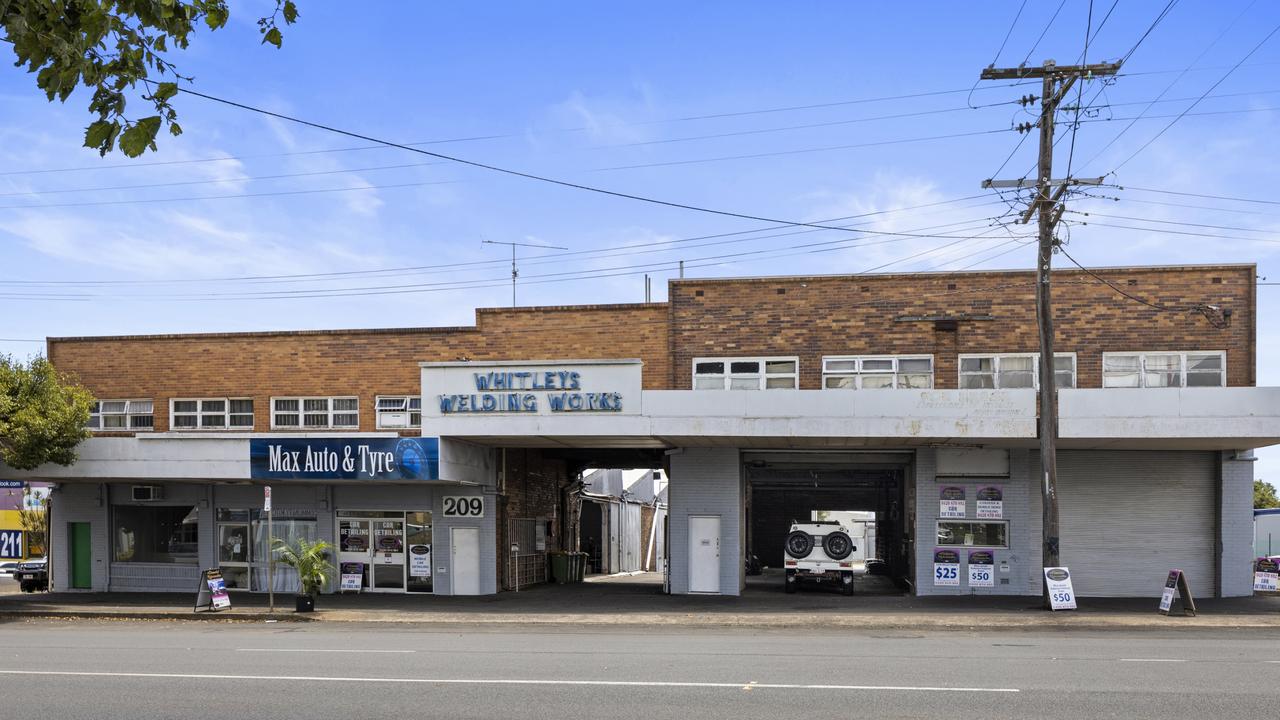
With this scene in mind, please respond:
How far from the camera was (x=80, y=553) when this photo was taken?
97.3ft

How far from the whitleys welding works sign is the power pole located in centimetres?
779

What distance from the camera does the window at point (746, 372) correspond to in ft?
85.4

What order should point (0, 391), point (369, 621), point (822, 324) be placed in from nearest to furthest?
point (369, 621), point (0, 391), point (822, 324)

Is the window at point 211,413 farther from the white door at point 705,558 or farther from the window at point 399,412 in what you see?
the white door at point 705,558

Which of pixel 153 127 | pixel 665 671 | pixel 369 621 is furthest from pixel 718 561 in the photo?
pixel 153 127

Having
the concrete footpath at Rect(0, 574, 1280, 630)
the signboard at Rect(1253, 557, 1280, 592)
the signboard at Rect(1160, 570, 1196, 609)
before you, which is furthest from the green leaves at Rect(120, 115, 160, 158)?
the signboard at Rect(1253, 557, 1280, 592)

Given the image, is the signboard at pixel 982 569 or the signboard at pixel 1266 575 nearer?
the signboard at pixel 982 569

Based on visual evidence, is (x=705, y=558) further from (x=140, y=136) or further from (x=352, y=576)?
(x=140, y=136)

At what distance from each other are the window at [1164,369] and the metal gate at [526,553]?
46.1 ft

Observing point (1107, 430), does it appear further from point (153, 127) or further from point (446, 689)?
point (153, 127)

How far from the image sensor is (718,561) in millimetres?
26453

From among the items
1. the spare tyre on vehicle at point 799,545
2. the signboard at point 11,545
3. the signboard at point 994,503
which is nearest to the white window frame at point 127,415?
the signboard at point 11,545

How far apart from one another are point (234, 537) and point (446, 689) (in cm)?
1815

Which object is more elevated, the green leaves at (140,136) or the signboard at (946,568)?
the green leaves at (140,136)
